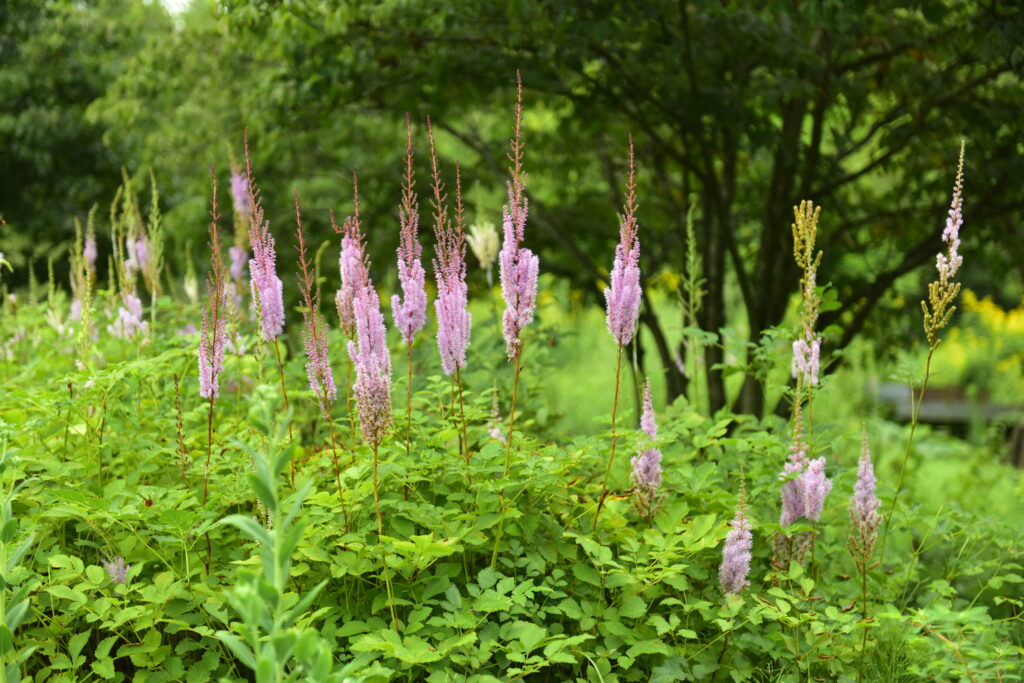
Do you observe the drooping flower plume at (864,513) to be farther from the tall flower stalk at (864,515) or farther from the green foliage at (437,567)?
the green foliage at (437,567)

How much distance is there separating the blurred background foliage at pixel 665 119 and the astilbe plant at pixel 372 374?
5.48ft

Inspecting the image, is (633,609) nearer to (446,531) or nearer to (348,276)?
(446,531)

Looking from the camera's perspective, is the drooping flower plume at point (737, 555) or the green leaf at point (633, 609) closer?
the green leaf at point (633, 609)

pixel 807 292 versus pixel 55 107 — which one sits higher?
pixel 55 107

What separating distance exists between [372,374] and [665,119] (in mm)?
3825

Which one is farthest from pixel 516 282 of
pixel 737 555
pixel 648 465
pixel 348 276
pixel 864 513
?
pixel 864 513

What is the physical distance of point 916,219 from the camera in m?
6.70

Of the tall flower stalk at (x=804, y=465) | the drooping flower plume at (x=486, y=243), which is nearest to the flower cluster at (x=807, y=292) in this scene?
the tall flower stalk at (x=804, y=465)

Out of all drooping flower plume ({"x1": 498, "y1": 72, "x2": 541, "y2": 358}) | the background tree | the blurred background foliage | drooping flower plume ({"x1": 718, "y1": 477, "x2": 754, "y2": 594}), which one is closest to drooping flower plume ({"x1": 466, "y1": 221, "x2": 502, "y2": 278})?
the blurred background foliage

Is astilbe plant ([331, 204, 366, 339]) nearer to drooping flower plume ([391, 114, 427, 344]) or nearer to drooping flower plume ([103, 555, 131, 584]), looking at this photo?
drooping flower plume ([391, 114, 427, 344])

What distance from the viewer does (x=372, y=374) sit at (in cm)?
250

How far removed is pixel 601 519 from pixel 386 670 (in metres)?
1.02

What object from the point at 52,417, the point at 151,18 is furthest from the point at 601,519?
the point at 151,18

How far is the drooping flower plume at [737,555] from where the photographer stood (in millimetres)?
2854
